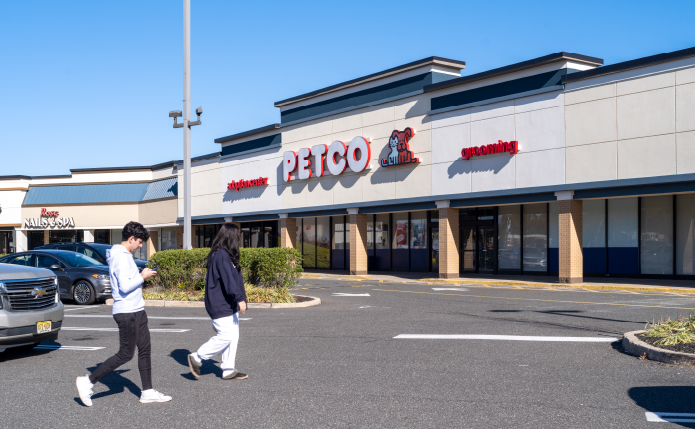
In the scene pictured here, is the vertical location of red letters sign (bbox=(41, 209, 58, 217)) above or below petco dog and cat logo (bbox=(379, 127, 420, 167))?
below

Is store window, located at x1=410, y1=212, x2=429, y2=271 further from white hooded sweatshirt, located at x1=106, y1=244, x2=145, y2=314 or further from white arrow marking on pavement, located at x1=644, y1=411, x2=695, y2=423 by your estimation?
white hooded sweatshirt, located at x1=106, y1=244, x2=145, y2=314

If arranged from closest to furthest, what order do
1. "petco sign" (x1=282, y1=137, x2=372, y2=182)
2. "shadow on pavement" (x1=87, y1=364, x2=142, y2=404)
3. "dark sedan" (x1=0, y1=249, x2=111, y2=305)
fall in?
"shadow on pavement" (x1=87, y1=364, x2=142, y2=404), "dark sedan" (x1=0, y1=249, x2=111, y2=305), "petco sign" (x1=282, y1=137, x2=372, y2=182)

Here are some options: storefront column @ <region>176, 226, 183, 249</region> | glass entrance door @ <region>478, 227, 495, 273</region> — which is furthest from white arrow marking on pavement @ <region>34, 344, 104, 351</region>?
storefront column @ <region>176, 226, 183, 249</region>

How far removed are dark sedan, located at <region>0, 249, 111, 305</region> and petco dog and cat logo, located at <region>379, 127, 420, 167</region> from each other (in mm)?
14213

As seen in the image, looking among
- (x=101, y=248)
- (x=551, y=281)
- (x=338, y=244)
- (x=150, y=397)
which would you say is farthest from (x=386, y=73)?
(x=150, y=397)

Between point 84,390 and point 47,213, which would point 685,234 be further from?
point 47,213

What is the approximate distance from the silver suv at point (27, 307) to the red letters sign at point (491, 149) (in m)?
17.7

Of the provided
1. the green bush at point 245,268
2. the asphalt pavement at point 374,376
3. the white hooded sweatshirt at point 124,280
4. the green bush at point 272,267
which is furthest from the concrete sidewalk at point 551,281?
the white hooded sweatshirt at point 124,280

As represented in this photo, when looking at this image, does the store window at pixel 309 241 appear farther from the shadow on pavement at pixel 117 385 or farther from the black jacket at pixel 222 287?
the black jacket at pixel 222 287

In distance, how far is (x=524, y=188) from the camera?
76.7 ft

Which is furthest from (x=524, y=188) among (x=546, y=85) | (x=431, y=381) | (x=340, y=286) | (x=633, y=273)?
(x=431, y=381)

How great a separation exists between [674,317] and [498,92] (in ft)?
44.1

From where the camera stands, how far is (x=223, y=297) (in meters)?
7.58

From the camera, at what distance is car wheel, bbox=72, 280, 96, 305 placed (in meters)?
17.2
